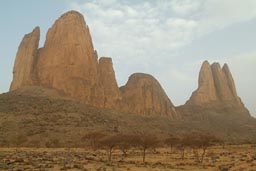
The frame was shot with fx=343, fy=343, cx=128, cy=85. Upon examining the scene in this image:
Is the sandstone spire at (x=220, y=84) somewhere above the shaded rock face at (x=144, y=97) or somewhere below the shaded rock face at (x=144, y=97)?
above

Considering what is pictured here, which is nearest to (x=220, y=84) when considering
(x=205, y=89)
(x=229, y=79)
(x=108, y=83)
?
(x=229, y=79)

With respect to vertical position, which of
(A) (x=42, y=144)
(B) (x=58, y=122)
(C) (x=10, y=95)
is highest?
(C) (x=10, y=95)

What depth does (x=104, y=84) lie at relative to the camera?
12200 cm

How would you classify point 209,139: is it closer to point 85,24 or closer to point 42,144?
point 42,144

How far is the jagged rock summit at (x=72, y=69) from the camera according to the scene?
107 m

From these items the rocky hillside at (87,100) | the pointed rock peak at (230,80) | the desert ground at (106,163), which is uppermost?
the pointed rock peak at (230,80)

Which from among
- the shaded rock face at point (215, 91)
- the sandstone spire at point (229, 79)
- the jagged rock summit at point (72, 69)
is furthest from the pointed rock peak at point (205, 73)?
the jagged rock summit at point (72, 69)

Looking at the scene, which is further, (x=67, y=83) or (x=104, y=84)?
(x=104, y=84)

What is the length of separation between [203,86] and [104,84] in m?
49.6

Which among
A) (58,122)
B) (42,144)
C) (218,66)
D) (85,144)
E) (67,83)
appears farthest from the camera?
(218,66)

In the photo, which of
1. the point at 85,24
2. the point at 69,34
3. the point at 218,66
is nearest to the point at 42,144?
the point at 69,34

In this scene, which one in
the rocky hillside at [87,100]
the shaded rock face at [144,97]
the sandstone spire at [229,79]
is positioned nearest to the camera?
the rocky hillside at [87,100]

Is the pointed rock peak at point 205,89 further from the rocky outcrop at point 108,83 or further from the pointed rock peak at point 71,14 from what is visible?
the pointed rock peak at point 71,14

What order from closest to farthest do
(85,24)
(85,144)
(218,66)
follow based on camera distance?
(85,144), (85,24), (218,66)
